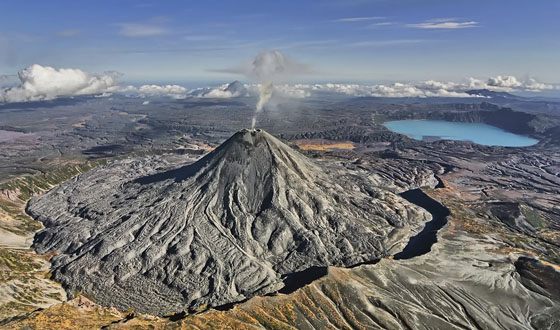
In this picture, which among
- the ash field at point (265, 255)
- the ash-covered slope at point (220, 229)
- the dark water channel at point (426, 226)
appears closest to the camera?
the ash field at point (265, 255)

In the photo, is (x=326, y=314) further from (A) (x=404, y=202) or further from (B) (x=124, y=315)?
(A) (x=404, y=202)

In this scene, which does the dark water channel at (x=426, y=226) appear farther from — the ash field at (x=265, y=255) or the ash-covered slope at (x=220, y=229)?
the ash-covered slope at (x=220, y=229)

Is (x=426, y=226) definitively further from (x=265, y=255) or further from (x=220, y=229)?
(x=220, y=229)

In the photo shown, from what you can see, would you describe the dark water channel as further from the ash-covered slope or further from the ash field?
the ash-covered slope

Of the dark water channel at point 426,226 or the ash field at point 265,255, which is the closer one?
the ash field at point 265,255

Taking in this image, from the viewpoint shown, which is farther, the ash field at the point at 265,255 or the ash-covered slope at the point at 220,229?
the ash-covered slope at the point at 220,229

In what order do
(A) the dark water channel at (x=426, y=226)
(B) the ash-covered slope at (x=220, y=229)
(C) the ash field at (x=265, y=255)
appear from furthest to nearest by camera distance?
(A) the dark water channel at (x=426, y=226) → (B) the ash-covered slope at (x=220, y=229) → (C) the ash field at (x=265, y=255)

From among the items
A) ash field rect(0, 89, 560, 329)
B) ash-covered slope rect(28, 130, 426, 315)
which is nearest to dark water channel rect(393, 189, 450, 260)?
ash field rect(0, 89, 560, 329)

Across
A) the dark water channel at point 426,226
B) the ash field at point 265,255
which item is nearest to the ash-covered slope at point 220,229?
the ash field at point 265,255
